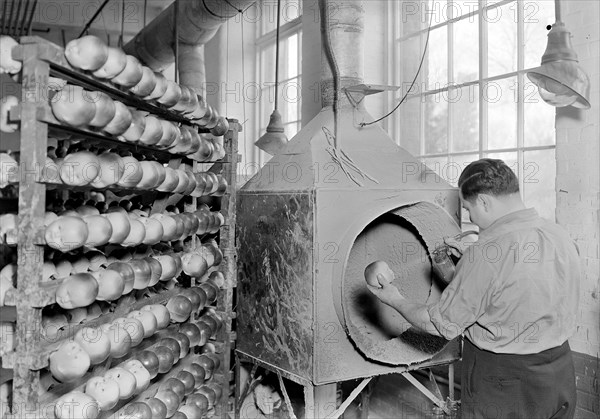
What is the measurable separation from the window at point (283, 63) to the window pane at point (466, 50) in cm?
269

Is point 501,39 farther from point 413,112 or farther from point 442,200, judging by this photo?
point 442,200

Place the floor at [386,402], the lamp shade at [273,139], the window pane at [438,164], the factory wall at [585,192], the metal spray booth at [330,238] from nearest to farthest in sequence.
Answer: the metal spray booth at [330,238], the factory wall at [585,192], the floor at [386,402], the window pane at [438,164], the lamp shade at [273,139]

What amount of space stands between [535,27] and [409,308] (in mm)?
2261

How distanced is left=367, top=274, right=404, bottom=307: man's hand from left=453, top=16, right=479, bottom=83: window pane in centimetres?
213

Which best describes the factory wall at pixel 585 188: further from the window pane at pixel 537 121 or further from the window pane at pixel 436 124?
the window pane at pixel 436 124

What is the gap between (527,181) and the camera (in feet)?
11.7

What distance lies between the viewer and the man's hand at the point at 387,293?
2.34m

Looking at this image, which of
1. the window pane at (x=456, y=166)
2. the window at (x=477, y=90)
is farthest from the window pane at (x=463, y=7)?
the window pane at (x=456, y=166)

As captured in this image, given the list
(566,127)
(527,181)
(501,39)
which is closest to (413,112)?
(501,39)

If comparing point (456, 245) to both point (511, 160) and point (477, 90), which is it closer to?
point (511, 160)

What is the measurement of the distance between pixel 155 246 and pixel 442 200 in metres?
1.40

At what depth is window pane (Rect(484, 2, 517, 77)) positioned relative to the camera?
373 cm

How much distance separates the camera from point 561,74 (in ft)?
8.18

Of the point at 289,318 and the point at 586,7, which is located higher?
the point at 586,7
